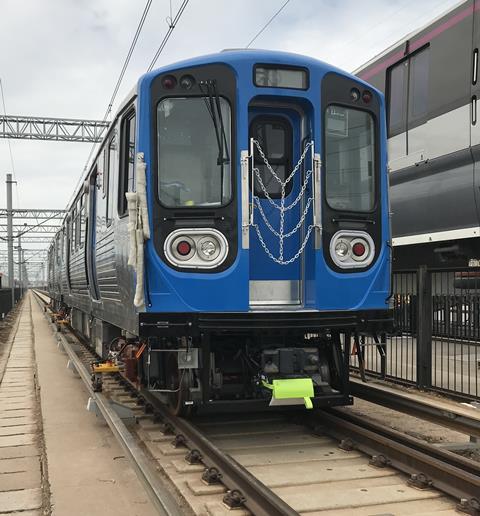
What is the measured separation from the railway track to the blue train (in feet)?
1.38

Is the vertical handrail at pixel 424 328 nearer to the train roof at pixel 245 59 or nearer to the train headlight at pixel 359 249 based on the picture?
the train headlight at pixel 359 249

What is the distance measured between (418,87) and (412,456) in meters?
7.20

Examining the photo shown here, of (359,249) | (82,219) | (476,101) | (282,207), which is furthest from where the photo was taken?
(82,219)

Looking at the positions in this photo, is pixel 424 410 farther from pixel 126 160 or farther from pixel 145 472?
pixel 126 160

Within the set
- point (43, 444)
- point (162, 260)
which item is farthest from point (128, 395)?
point (162, 260)

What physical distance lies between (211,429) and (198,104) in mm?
3203

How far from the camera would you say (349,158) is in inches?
225

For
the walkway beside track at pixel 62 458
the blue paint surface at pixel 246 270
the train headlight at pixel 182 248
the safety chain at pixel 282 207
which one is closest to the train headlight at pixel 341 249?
the blue paint surface at pixel 246 270

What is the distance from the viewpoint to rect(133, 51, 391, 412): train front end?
16.5 ft

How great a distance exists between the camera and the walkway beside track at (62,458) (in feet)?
13.6

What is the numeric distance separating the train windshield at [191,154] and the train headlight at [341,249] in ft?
3.65

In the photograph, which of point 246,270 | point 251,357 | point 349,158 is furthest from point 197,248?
point 349,158

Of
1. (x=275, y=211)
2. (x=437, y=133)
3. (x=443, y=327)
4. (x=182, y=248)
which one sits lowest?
(x=443, y=327)

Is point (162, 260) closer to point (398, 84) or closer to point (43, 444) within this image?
point (43, 444)
